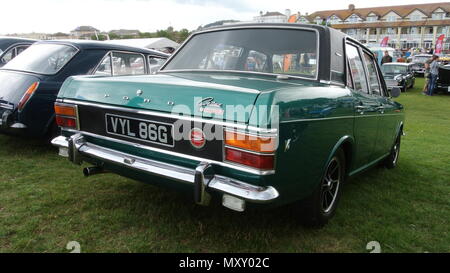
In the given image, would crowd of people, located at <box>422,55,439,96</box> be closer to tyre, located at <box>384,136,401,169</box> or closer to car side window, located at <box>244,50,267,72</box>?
tyre, located at <box>384,136,401,169</box>

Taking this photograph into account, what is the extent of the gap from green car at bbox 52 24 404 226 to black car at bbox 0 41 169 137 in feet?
5.84

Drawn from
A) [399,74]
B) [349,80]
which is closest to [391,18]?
[399,74]

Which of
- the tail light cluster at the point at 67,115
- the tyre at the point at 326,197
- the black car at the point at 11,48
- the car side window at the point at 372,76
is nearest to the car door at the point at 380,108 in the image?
the car side window at the point at 372,76

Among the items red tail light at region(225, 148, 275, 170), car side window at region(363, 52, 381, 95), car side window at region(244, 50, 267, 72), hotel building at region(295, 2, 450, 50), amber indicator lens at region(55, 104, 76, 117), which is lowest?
red tail light at region(225, 148, 275, 170)

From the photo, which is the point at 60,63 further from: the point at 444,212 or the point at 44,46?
the point at 444,212

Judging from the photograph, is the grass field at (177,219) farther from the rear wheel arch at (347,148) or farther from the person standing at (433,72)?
the person standing at (433,72)

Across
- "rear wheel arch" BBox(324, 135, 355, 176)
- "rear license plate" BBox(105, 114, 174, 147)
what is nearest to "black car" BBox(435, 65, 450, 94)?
"rear wheel arch" BBox(324, 135, 355, 176)

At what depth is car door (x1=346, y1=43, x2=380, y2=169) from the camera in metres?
3.12

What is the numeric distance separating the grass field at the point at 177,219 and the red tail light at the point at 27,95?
27.1 inches

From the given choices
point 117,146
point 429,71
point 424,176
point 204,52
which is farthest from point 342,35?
point 429,71

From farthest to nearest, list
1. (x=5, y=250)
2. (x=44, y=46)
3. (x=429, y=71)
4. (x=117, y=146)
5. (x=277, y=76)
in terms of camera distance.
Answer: (x=429, y=71)
(x=44, y=46)
(x=277, y=76)
(x=117, y=146)
(x=5, y=250)

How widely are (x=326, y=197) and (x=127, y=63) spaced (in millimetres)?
4175
